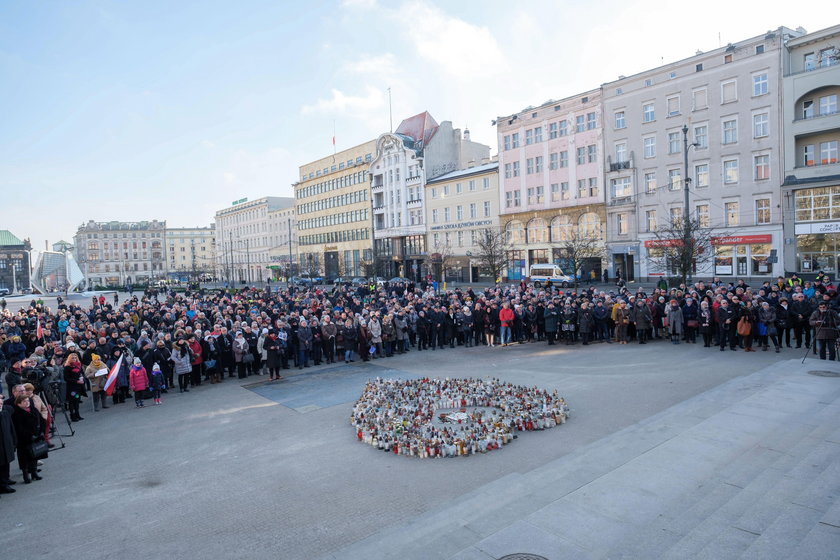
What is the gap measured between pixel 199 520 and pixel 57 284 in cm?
7928

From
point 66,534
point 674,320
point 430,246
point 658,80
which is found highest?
point 658,80

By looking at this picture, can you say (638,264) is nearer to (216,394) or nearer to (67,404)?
(216,394)

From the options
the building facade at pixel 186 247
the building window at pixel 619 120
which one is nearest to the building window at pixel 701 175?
the building window at pixel 619 120

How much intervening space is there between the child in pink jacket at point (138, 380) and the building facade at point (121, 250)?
13817cm

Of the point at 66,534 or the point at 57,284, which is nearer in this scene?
the point at 66,534

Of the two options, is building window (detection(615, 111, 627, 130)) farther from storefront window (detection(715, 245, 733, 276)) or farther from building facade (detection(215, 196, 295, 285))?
building facade (detection(215, 196, 295, 285))

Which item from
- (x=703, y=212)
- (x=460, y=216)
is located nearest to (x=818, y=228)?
(x=703, y=212)

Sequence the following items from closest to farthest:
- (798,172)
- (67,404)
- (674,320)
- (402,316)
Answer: (67,404), (674,320), (402,316), (798,172)

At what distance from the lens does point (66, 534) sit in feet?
21.6

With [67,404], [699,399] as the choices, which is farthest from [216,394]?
[699,399]

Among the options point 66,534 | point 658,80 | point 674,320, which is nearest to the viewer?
point 66,534

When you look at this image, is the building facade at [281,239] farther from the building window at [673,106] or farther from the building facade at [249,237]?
the building window at [673,106]

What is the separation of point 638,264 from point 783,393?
132 ft

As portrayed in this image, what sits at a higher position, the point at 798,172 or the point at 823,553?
the point at 798,172
